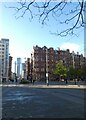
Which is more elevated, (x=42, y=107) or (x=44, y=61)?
(x=44, y=61)

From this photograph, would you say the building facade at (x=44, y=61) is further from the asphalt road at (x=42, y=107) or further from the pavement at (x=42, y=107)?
the asphalt road at (x=42, y=107)

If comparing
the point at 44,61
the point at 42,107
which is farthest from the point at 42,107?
the point at 44,61

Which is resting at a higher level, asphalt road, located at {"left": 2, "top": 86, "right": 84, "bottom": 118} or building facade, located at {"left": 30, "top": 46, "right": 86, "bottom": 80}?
building facade, located at {"left": 30, "top": 46, "right": 86, "bottom": 80}

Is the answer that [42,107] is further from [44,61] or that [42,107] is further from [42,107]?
[44,61]

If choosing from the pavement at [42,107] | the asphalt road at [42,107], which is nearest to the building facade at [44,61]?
the pavement at [42,107]

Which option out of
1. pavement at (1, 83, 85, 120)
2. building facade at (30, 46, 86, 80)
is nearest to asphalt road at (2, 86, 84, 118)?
pavement at (1, 83, 85, 120)

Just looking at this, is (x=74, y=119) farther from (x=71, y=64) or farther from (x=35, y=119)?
(x=71, y=64)

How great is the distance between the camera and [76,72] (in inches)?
4990

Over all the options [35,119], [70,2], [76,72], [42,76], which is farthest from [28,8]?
[42,76]

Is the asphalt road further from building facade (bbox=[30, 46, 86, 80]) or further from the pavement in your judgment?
building facade (bbox=[30, 46, 86, 80])

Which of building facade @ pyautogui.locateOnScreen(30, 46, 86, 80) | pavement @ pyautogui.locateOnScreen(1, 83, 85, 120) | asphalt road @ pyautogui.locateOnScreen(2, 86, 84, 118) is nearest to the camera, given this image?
pavement @ pyautogui.locateOnScreen(1, 83, 85, 120)

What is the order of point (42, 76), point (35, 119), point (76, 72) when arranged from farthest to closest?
point (42, 76)
point (76, 72)
point (35, 119)

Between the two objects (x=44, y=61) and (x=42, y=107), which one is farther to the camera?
(x=44, y=61)

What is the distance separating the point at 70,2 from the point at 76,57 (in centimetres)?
18327
